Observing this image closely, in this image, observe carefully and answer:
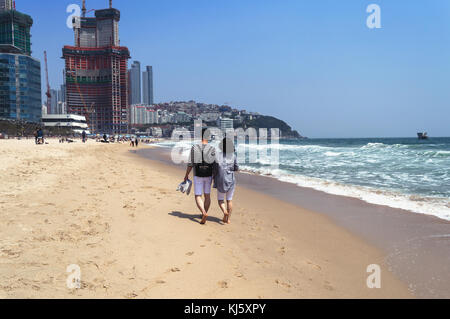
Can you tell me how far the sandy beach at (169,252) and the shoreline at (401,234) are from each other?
217mm

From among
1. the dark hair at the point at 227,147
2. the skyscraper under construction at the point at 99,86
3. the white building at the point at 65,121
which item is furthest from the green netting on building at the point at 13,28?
the dark hair at the point at 227,147

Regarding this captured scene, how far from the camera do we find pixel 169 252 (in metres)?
3.86

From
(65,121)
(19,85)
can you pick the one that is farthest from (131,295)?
(19,85)

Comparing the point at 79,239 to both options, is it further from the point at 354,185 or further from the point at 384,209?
the point at 354,185

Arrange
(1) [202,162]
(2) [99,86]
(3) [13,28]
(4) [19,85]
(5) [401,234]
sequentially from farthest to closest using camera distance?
(2) [99,86]
(3) [13,28]
(4) [19,85]
(1) [202,162]
(5) [401,234]

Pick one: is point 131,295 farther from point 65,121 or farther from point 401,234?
point 65,121

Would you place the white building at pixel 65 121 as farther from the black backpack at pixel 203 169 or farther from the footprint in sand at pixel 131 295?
the footprint in sand at pixel 131 295

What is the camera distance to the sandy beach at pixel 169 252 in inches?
117

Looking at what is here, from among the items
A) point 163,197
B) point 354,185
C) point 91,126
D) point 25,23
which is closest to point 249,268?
point 163,197

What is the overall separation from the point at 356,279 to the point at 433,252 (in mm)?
1724

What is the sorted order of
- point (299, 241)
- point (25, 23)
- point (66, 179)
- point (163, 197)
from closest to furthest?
point (299, 241) < point (163, 197) < point (66, 179) < point (25, 23)

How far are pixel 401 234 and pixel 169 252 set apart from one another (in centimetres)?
415

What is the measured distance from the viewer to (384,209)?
6.93 meters
